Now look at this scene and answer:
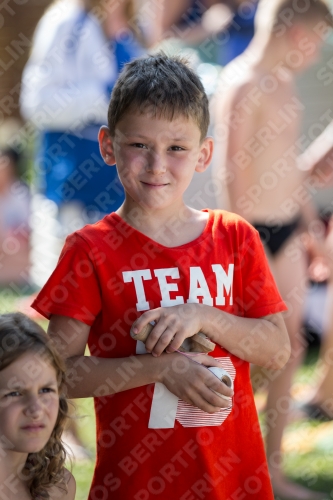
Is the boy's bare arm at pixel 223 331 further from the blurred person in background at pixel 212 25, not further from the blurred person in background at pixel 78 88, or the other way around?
the blurred person in background at pixel 212 25

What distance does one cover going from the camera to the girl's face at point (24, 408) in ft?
5.16

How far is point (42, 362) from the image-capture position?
1639mm

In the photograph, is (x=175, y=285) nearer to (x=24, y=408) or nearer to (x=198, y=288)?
(x=198, y=288)

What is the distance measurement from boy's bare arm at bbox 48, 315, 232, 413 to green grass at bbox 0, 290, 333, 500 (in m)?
1.11

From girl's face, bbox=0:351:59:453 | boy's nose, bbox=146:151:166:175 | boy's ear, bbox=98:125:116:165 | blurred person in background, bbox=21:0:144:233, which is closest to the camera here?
girl's face, bbox=0:351:59:453

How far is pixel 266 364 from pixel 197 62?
2831 millimetres

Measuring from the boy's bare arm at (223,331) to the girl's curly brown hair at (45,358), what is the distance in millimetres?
212

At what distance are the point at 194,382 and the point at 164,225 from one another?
0.38 m

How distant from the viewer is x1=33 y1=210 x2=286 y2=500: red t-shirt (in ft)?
5.60

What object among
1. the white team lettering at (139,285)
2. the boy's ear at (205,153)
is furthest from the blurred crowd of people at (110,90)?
the white team lettering at (139,285)

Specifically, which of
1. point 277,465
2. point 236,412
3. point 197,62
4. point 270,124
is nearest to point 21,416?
point 236,412

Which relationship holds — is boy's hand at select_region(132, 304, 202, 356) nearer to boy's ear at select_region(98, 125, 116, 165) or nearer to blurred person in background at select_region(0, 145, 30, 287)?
boy's ear at select_region(98, 125, 116, 165)

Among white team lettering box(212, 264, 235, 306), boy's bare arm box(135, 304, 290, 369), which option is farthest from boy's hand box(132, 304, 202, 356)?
white team lettering box(212, 264, 235, 306)

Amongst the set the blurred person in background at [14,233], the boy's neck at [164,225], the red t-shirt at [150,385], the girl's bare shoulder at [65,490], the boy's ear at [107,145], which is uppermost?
the boy's ear at [107,145]
